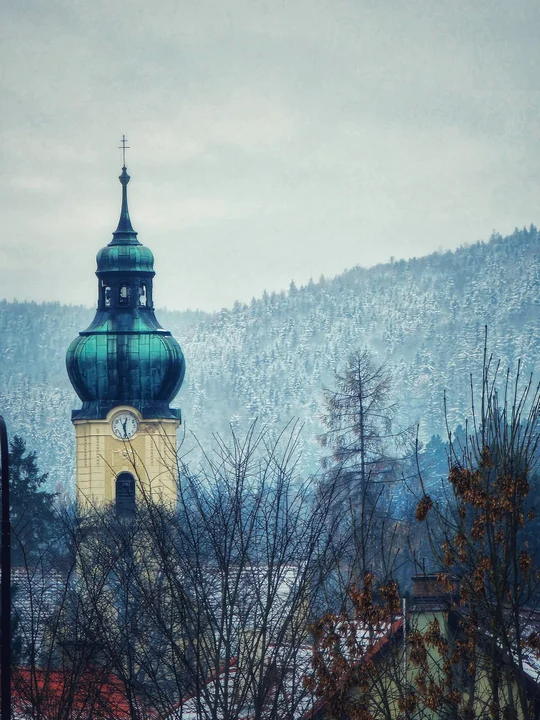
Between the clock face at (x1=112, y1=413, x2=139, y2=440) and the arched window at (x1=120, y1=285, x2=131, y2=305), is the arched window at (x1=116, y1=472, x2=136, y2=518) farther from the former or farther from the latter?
the arched window at (x1=120, y1=285, x2=131, y2=305)

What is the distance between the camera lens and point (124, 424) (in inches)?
2790

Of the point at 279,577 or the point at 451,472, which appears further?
the point at 279,577

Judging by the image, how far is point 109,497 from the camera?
70.1m

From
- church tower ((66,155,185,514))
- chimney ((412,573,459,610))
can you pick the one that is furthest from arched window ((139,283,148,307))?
chimney ((412,573,459,610))

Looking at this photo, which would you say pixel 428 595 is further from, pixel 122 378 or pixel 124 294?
pixel 124 294

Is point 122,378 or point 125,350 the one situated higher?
point 125,350

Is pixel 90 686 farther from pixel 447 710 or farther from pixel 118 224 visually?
pixel 118 224

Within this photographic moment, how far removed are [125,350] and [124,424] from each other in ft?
10.1

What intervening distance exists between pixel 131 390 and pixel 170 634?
4971 centimetres

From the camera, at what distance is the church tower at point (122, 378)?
70.4 m

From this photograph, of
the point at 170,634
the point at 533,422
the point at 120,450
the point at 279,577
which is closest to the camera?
the point at 533,422

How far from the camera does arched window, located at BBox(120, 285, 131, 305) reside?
240ft

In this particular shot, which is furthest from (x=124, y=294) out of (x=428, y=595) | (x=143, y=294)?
(x=428, y=595)

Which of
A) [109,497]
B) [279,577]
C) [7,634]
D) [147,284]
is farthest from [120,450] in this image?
[7,634]
